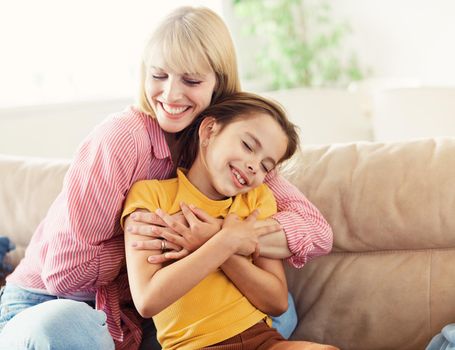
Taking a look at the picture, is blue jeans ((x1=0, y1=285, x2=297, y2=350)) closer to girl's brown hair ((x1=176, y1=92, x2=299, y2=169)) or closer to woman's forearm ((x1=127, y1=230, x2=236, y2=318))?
woman's forearm ((x1=127, y1=230, x2=236, y2=318))

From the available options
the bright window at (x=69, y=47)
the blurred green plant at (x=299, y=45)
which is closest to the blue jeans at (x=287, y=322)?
the bright window at (x=69, y=47)

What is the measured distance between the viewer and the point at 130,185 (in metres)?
1.58

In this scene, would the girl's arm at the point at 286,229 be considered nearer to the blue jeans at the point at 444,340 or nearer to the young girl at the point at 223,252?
the young girl at the point at 223,252

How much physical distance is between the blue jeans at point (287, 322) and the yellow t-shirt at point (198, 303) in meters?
0.12

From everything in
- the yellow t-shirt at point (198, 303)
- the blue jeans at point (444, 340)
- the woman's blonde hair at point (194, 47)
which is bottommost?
the blue jeans at point (444, 340)

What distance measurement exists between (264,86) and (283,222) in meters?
A: 2.98

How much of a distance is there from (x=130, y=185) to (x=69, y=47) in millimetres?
2448

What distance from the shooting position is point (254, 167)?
1512 millimetres

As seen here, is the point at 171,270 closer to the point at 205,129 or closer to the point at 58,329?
the point at 58,329

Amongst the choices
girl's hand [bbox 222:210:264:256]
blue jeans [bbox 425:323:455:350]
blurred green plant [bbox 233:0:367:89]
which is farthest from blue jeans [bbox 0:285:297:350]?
blurred green plant [bbox 233:0:367:89]

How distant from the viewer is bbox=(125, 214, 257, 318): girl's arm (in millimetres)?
1403

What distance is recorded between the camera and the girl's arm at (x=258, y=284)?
1509 mm

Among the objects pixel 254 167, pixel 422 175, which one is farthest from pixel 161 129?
pixel 422 175

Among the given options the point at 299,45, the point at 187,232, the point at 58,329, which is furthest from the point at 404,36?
the point at 58,329
